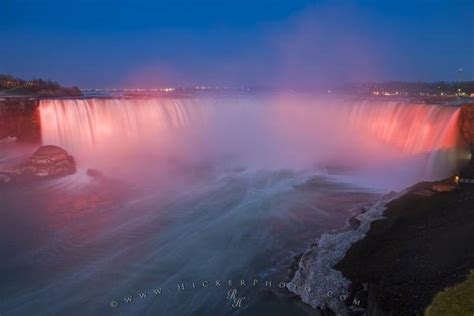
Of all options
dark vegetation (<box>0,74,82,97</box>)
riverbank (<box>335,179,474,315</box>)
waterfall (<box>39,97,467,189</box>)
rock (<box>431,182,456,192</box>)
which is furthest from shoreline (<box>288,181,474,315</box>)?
dark vegetation (<box>0,74,82,97</box>)

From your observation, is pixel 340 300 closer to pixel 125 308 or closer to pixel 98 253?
pixel 125 308

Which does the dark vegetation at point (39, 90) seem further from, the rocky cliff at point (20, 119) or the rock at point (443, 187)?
the rock at point (443, 187)

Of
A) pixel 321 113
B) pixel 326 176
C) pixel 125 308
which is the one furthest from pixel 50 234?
pixel 321 113

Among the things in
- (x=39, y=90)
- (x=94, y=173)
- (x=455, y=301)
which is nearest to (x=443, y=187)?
(x=455, y=301)

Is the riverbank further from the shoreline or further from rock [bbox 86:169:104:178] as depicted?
rock [bbox 86:169:104:178]

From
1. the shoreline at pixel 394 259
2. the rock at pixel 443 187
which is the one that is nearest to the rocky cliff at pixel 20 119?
the shoreline at pixel 394 259
